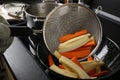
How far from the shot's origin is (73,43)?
656 millimetres

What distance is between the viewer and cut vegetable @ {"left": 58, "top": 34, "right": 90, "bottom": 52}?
65cm

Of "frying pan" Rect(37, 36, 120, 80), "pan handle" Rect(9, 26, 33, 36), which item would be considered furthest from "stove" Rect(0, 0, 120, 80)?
"pan handle" Rect(9, 26, 33, 36)

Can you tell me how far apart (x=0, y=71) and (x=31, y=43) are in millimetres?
209

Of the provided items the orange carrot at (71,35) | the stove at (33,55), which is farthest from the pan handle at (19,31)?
the orange carrot at (71,35)

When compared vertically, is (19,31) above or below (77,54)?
above

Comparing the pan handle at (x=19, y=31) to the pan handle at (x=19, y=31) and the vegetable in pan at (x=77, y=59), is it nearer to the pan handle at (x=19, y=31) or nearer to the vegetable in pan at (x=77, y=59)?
the pan handle at (x=19, y=31)

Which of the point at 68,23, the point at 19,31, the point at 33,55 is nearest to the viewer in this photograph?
the point at 19,31

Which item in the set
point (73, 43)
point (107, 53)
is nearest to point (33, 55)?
point (73, 43)

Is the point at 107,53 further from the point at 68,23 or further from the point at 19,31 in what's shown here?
the point at 19,31

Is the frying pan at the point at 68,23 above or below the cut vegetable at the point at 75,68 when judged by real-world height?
→ above

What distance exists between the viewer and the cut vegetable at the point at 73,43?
651 mm

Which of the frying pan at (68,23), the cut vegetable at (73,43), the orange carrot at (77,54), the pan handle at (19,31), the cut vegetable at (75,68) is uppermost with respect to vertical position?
the pan handle at (19,31)

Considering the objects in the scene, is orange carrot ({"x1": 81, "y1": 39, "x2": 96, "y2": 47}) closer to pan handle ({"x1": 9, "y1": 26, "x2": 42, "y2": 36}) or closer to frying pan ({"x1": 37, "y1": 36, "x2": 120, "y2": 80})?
frying pan ({"x1": 37, "y1": 36, "x2": 120, "y2": 80})

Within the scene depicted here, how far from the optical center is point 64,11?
28.1 inches
